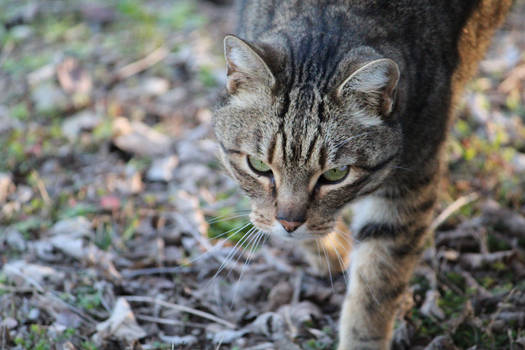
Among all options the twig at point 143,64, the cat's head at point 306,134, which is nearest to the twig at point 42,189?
the twig at point 143,64

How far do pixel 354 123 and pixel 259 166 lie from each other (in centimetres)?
54

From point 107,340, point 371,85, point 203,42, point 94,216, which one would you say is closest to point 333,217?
point 371,85

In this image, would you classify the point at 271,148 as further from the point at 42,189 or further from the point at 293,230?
the point at 42,189

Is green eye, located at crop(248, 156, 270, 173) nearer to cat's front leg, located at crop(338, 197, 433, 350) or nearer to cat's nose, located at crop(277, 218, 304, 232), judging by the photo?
cat's nose, located at crop(277, 218, 304, 232)

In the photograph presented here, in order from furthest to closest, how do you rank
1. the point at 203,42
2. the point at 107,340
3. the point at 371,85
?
the point at 203,42 < the point at 107,340 < the point at 371,85

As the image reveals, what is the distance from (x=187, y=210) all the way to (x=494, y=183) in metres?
2.59

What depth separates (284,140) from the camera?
9.58 ft

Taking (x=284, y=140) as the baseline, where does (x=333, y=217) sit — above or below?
below

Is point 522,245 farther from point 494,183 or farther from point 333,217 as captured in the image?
point 333,217

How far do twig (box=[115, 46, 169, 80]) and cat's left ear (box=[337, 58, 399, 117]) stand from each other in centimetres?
407

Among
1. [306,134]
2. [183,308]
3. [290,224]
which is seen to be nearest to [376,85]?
[306,134]

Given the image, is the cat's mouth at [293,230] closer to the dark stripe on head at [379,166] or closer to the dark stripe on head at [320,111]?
the dark stripe on head at [379,166]

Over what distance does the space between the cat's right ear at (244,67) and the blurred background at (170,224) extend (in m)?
1.18

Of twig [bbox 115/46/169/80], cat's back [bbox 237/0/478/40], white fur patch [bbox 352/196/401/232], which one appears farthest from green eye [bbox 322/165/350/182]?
twig [bbox 115/46/169/80]
